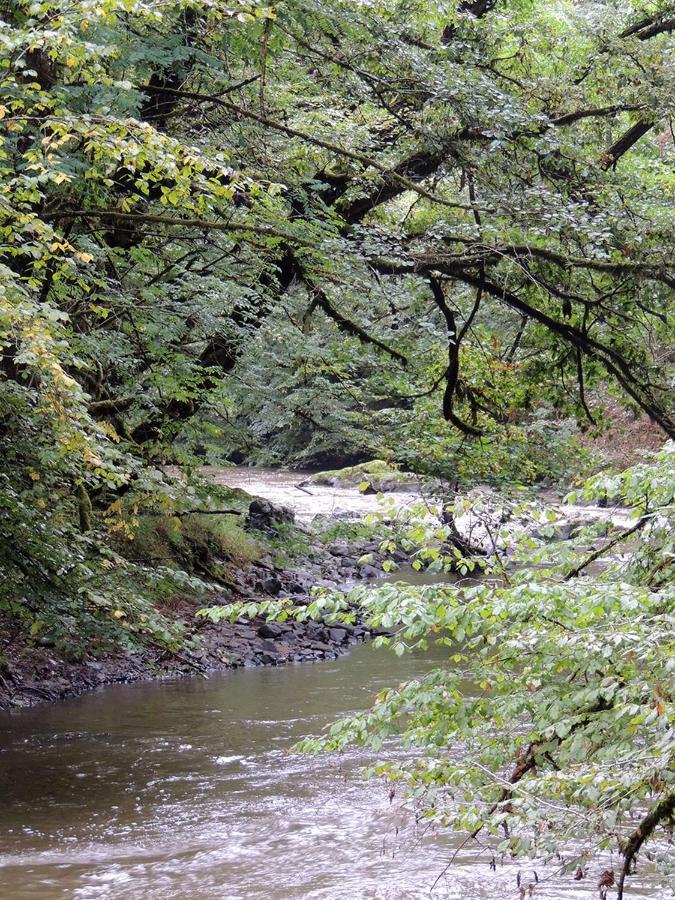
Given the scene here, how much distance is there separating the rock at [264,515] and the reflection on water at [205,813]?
695 cm

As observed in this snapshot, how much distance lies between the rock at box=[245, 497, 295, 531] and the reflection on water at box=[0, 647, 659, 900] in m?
6.95

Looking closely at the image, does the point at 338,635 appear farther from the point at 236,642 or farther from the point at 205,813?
the point at 205,813

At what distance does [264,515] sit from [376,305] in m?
8.50

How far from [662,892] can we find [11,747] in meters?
5.58

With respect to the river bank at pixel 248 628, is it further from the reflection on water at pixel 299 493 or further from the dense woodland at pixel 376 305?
the reflection on water at pixel 299 493

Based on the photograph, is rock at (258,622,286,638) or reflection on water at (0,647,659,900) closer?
reflection on water at (0,647,659,900)

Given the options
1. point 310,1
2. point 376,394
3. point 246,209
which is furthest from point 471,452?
point 310,1

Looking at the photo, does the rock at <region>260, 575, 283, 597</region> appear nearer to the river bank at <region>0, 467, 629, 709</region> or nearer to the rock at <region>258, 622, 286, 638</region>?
the river bank at <region>0, 467, 629, 709</region>

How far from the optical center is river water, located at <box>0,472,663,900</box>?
5.22 m

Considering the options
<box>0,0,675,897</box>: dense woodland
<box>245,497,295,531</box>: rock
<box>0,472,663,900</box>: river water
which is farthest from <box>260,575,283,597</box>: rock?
<box>0,472,663,900</box>: river water

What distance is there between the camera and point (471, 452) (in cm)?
1052

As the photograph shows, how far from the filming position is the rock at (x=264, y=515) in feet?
56.8

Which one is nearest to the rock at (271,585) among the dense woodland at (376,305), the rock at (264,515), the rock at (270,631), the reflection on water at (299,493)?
the rock at (270,631)

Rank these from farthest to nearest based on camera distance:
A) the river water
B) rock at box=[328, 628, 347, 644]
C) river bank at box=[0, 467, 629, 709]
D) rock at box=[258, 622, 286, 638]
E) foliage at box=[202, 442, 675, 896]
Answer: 1. rock at box=[328, 628, 347, 644]
2. rock at box=[258, 622, 286, 638]
3. river bank at box=[0, 467, 629, 709]
4. the river water
5. foliage at box=[202, 442, 675, 896]
